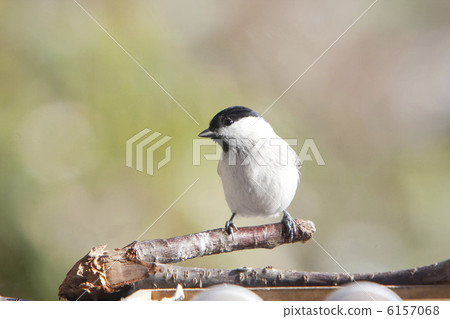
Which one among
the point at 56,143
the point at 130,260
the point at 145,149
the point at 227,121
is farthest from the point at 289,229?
the point at 56,143

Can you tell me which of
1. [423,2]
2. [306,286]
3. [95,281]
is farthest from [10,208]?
[423,2]

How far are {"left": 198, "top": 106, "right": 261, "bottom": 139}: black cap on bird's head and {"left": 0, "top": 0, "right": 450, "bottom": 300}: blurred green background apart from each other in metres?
0.22

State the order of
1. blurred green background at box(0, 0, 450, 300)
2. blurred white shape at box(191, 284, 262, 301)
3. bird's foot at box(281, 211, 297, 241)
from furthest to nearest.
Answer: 1. blurred green background at box(0, 0, 450, 300)
2. bird's foot at box(281, 211, 297, 241)
3. blurred white shape at box(191, 284, 262, 301)

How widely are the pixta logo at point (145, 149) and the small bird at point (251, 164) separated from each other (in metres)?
0.23

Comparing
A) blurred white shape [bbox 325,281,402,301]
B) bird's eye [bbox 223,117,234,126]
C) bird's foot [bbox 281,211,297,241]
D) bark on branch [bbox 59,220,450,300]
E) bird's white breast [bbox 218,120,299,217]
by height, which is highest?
bird's eye [bbox 223,117,234,126]

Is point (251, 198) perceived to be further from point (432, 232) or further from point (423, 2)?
point (423, 2)

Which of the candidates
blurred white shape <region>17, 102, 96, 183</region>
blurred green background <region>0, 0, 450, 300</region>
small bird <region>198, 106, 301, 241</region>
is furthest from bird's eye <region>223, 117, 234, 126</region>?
blurred white shape <region>17, 102, 96, 183</region>

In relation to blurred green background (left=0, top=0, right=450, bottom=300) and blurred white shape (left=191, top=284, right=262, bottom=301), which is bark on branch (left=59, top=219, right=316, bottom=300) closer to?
blurred white shape (left=191, top=284, right=262, bottom=301)

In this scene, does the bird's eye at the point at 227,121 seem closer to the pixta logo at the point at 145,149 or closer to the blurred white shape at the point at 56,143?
the pixta logo at the point at 145,149

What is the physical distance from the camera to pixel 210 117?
157 cm

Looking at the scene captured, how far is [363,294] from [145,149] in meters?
0.87

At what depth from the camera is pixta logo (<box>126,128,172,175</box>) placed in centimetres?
152

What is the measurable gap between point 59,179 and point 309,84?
0.88m
